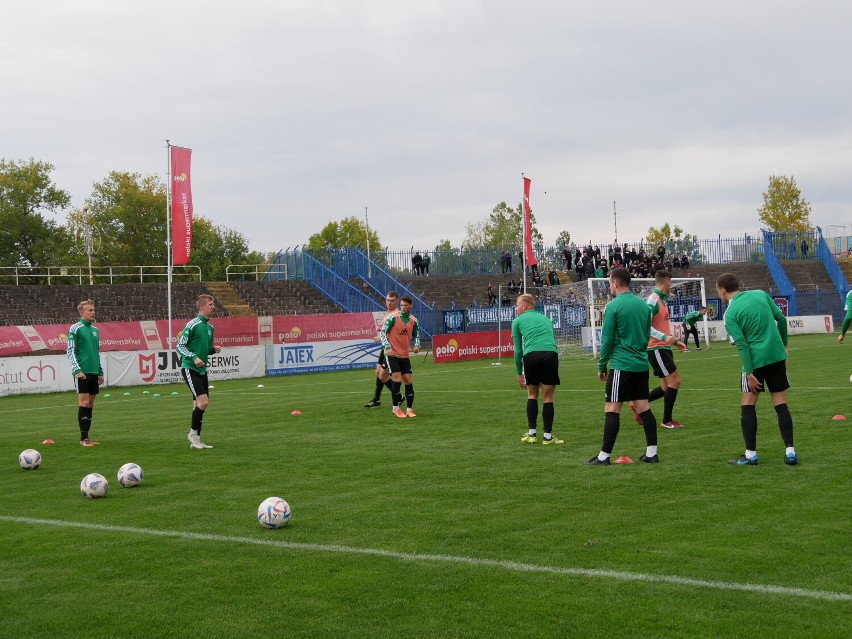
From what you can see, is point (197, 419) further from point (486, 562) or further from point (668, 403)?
point (486, 562)

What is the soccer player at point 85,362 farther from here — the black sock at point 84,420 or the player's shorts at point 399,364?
the player's shorts at point 399,364

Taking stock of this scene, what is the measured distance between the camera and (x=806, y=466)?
982 cm

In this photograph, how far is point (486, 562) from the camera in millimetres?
6621

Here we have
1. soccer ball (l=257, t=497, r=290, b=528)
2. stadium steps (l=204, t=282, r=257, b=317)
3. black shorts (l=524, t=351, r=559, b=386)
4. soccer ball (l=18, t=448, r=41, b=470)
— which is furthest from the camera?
stadium steps (l=204, t=282, r=257, b=317)

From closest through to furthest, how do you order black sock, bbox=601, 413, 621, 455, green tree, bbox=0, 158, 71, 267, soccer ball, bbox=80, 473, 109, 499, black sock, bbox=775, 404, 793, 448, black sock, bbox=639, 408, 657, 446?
1. soccer ball, bbox=80, 473, 109, 499
2. black sock, bbox=775, 404, 793, 448
3. black sock, bbox=601, 413, 621, 455
4. black sock, bbox=639, 408, 657, 446
5. green tree, bbox=0, 158, 71, 267

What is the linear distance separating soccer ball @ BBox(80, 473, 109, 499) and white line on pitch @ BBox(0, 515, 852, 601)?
97 centimetres

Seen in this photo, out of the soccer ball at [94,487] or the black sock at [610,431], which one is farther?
the black sock at [610,431]

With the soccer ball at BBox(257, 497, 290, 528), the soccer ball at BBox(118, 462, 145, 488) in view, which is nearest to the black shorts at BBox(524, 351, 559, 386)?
the soccer ball at BBox(118, 462, 145, 488)

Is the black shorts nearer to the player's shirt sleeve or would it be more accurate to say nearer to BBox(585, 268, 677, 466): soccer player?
A: BBox(585, 268, 677, 466): soccer player

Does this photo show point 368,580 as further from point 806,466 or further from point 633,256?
point 633,256

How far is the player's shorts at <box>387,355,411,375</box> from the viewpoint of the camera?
17.0 meters

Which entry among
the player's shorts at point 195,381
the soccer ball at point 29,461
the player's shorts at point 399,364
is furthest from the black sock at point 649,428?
the soccer ball at point 29,461

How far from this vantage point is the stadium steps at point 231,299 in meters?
49.1

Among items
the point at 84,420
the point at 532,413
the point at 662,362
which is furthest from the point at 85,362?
the point at 662,362
